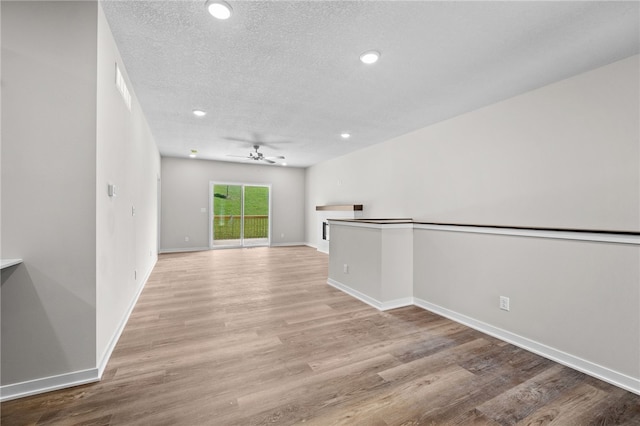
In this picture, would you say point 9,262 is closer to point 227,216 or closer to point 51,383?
point 51,383

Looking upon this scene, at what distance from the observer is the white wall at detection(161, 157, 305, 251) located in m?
7.22

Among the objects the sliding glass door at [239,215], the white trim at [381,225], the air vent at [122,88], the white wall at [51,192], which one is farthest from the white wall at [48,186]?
the sliding glass door at [239,215]

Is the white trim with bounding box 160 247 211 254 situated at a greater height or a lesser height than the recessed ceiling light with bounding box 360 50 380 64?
lesser

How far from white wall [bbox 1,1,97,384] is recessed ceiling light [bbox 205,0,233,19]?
2.38 ft

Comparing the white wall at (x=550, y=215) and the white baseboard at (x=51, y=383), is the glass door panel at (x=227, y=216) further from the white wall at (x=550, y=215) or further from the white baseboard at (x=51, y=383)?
the white baseboard at (x=51, y=383)

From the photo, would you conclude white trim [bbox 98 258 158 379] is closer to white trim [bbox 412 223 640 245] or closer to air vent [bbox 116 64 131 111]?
air vent [bbox 116 64 131 111]

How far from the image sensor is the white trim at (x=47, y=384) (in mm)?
1618

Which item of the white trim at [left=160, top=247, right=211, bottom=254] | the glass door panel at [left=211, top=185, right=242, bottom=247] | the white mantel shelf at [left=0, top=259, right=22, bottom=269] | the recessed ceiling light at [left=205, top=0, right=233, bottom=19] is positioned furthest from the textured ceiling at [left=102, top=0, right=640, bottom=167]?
the white trim at [left=160, top=247, right=211, bottom=254]

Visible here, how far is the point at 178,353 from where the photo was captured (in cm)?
218

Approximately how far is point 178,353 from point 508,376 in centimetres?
251

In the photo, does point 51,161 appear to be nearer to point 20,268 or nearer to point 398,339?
point 20,268

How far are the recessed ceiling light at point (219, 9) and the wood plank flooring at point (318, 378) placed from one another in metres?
2.49

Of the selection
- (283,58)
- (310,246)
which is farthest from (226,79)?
(310,246)

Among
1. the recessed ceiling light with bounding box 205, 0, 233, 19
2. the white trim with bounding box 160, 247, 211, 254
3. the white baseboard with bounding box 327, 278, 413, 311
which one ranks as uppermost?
the recessed ceiling light with bounding box 205, 0, 233, 19
